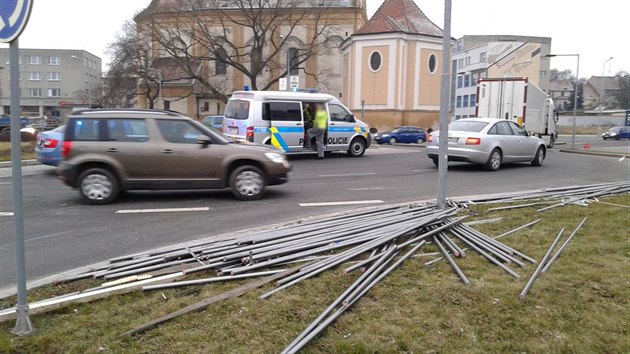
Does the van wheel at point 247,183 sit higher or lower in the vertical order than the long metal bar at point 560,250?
higher

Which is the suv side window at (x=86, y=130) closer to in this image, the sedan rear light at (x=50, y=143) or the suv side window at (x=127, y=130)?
the suv side window at (x=127, y=130)

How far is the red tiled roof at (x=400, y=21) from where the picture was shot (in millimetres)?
47281

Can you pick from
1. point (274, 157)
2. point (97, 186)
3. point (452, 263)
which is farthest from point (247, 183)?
point (452, 263)

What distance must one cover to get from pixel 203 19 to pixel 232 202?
40.5 m

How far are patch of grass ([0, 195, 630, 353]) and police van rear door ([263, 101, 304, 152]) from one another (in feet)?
42.9

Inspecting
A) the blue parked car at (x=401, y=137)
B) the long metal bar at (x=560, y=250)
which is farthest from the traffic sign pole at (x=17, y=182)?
the blue parked car at (x=401, y=137)

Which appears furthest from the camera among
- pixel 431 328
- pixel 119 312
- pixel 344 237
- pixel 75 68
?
pixel 75 68

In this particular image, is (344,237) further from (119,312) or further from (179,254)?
(119,312)

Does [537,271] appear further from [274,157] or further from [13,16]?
[274,157]

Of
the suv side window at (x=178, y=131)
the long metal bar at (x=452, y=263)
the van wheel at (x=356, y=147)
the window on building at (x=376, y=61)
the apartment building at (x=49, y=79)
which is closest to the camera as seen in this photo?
the long metal bar at (x=452, y=263)

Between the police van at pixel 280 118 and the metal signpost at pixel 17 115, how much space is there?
13.8m

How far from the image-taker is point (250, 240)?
5723 mm

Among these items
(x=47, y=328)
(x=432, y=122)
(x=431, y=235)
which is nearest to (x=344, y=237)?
(x=431, y=235)

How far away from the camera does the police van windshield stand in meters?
17.7
